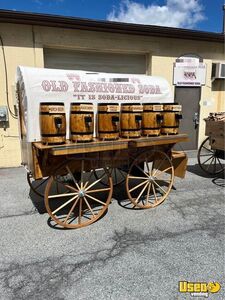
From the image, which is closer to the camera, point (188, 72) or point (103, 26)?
point (103, 26)

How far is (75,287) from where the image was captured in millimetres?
2619

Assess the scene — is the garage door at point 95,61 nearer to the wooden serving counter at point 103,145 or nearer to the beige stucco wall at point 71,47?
the beige stucco wall at point 71,47

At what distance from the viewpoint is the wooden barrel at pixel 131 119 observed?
12.8ft

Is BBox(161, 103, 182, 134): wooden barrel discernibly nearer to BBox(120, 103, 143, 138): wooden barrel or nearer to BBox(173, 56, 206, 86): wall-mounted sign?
BBox(120, 103, 143, 138): wooden barrel

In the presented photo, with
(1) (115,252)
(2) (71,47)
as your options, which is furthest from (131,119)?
(2) (71,47)

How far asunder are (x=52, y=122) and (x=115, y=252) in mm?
1844

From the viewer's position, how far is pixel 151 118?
4.10 meters

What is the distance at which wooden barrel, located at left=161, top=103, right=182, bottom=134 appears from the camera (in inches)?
168

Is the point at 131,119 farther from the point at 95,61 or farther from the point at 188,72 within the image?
the point at 188,72

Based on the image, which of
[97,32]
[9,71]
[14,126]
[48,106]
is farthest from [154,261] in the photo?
[97,32]

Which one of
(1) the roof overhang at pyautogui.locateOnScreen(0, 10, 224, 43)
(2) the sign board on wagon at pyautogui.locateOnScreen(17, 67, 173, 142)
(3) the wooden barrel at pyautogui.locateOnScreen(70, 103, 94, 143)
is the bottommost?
(3) the wooden barrel at pyautogui.locateOnScreen(70, 103, 94, 143)

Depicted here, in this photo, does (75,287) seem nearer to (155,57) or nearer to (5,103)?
(5,103)

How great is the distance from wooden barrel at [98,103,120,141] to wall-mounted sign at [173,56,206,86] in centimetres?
519

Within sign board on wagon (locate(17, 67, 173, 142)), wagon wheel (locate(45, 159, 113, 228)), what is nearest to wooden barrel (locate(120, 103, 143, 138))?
sign board on wagon (locate(17, 67, 173, 142))
